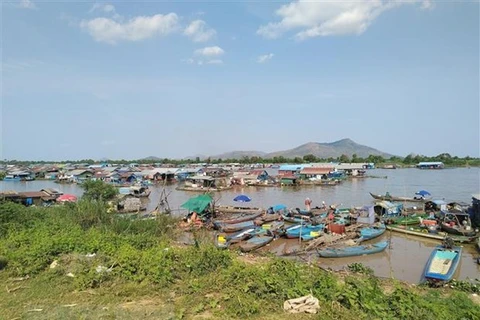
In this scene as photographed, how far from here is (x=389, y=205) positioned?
2022 cm

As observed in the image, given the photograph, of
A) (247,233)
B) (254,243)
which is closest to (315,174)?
(247,233)

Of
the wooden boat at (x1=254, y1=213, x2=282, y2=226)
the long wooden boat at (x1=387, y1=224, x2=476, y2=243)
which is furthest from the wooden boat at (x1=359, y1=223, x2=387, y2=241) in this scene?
the wooden boat at (x1=254, y1=213, x2=282, y2=226)

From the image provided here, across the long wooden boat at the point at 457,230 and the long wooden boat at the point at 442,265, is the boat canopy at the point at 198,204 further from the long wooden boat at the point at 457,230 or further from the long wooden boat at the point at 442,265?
the long wooden boat at the point at 457,230

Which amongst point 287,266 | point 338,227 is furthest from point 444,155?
point 287,266

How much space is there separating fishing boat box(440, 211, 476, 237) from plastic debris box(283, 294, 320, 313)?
14.0 metres

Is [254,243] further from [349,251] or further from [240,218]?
[240,218]

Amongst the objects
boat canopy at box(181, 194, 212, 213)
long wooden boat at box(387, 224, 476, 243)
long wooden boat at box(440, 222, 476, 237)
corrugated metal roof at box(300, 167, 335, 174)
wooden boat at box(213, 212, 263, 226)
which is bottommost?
long wooden boat at box(387, 224, 476, 243)

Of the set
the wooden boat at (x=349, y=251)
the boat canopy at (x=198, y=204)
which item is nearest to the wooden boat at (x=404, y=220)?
the wooden boat at (x=349, y=251)

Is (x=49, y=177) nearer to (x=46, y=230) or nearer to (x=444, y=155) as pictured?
(x=46, y=230)

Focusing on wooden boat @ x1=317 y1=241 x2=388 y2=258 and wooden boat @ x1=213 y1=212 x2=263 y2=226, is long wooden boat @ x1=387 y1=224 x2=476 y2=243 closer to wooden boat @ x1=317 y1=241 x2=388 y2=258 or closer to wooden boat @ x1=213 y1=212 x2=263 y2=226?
wooden boat @ x1=317 y1=241 x2=388 y2=258

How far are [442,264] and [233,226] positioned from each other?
9.94 metres

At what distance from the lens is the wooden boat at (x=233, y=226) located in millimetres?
17422

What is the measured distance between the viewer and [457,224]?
16.6 meters

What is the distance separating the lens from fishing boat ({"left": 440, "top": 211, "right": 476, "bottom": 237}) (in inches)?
608
